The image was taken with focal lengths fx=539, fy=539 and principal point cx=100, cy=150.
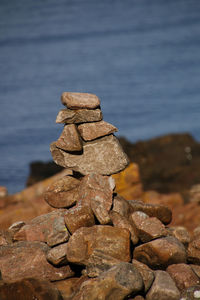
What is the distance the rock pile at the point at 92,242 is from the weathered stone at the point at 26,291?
0.02 meters

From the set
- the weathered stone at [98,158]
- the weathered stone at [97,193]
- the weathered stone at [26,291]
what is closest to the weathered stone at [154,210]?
the weathered stone at [97,193]

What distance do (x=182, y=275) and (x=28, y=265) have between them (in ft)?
12.8

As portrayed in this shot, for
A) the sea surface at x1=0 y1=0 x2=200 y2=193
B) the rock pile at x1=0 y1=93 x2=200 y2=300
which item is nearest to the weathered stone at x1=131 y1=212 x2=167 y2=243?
the rock pile at x1=0 y1=93 x2=200 y2=300

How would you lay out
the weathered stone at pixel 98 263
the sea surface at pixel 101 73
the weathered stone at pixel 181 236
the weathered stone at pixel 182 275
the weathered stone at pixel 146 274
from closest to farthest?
the weathered stone at pixel 146 274 → the weathered stone at pixel 98 263 → the weathered stone at pixel 182 275 → the weathered stone at pixel 181 236 → the sea surface at pixel 101 73

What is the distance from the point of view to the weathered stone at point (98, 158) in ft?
47.3

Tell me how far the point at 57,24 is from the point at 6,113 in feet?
316

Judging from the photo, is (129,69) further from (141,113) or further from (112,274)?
(112,274)

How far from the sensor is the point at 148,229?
14211 mm

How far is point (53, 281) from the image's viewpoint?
13.6m

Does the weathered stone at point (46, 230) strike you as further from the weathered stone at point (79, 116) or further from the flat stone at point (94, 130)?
the weathered stone at point (79, 116)

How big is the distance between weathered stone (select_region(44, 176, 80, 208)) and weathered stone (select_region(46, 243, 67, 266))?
1471mm

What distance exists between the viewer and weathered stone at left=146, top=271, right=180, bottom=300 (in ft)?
39.7

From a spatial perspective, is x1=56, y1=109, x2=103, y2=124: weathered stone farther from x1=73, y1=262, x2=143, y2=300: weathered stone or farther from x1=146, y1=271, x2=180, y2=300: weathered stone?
x1=146, y1=271, x2=180, y2=300: weathered stone

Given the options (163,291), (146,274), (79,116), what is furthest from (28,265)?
(79,116)
